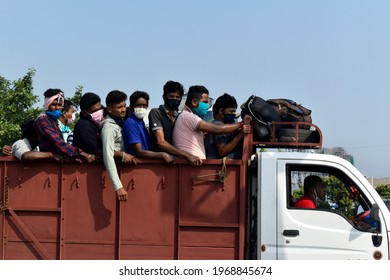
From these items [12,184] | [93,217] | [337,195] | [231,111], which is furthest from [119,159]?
[337,195]

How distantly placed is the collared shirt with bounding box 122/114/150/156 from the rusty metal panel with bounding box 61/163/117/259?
33 centimetres

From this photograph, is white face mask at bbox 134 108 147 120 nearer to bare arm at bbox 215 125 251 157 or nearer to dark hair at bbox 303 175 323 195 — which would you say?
bare arm at bbox 215 125 251 157

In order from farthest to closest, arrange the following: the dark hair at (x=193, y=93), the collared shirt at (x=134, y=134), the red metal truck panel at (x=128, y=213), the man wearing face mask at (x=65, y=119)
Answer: the man wearing face mask at (x=65, y=119) → the dark hair at (x=193, y=93) → the collared shirt at (x=134, y=134) → the red metal truck panel at (x=128, y=213)

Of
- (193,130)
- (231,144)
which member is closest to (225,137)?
(231,144)

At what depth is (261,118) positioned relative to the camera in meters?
5.90

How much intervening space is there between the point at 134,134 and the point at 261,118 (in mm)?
1222

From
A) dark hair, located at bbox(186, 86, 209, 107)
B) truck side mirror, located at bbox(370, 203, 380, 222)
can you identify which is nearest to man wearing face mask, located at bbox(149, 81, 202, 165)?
dark hair, located at bbox(186, 86, 209, 107)

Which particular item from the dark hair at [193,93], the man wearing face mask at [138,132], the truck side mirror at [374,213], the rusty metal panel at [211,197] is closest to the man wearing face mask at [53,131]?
the man wearing face mask at [138,132]

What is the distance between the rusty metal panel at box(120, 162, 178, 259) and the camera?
5566mm

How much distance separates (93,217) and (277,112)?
6.70 feet

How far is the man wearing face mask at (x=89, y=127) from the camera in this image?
5.73m

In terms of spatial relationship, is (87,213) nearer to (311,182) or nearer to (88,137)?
(88,137)

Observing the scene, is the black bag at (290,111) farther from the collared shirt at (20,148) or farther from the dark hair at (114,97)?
the collared shirt at (20,148)
